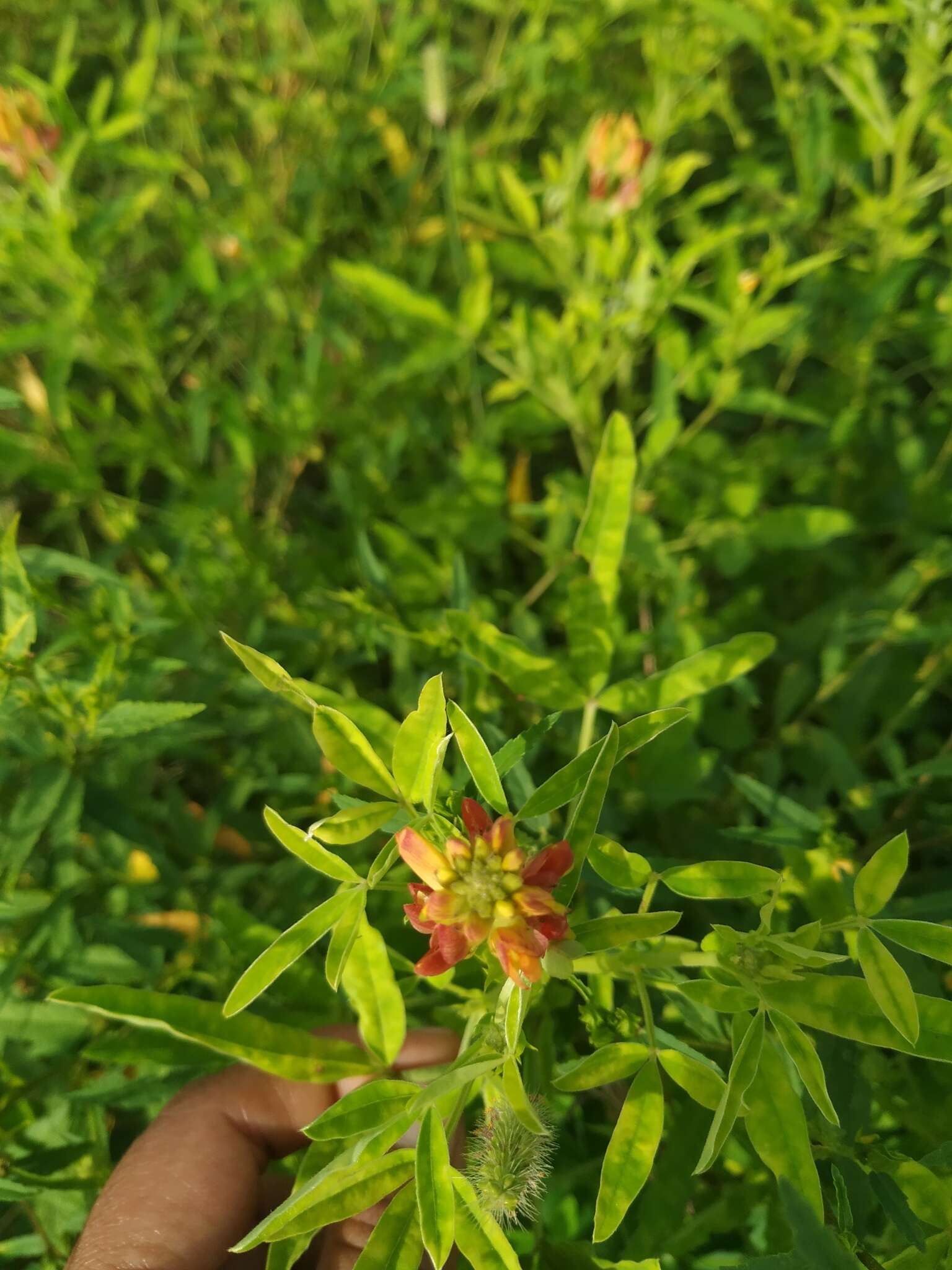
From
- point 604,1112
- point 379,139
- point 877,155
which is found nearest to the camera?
point 604,1112

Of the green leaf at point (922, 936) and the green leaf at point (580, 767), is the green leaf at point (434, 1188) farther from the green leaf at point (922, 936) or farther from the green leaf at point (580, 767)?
the green leaf at point (922, 936)

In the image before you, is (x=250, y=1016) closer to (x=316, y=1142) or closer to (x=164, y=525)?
(x=316, y=1142)

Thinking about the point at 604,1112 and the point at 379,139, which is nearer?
the point at 604,1112

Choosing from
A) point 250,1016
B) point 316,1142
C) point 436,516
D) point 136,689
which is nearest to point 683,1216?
point 316,1142

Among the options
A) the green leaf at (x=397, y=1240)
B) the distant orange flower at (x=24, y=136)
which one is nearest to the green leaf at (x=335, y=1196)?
the green leaf at (x=397, y=1240)

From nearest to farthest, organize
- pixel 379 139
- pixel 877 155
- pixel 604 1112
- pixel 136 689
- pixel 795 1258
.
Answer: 1. pixel 795 1258
2. pixel 136 689
3. pixel 604 1112
4. pixel 877 155
5. pixel 379 139

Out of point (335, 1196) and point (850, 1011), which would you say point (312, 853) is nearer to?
point (335, 1196)
